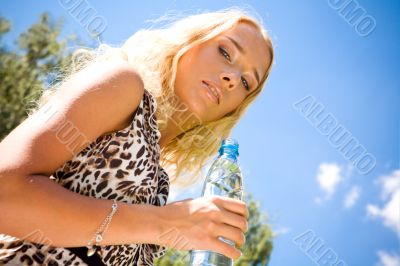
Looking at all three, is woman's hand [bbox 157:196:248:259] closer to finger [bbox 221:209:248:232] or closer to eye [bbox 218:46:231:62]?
finger [bbox 221:209:248:232]

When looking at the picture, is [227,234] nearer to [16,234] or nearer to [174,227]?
[174,227]

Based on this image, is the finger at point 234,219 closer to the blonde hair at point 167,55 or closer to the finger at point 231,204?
the finger at point 231,204

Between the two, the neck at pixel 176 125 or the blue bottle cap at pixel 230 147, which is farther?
the neck at pixel 176 125

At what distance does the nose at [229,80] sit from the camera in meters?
2.55

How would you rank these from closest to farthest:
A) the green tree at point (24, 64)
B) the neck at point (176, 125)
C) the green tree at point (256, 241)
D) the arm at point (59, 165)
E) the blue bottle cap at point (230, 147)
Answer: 1. the arm at point (59, 165)
2. the blue bottle cap at point (230, 147)
3. the neck at point (176, 125)
4. the green tree at point (24, 64)
5. the green tree at point (256, 241)

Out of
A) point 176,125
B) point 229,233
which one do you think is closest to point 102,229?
point 229,233

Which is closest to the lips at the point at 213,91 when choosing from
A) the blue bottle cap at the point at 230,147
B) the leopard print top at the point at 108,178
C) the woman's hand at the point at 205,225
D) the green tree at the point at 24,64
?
the blue bottle cap at the point at 230,147

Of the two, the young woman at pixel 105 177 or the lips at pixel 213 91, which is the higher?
the lips at pixel 213 91

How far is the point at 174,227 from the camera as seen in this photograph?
62.1 inches

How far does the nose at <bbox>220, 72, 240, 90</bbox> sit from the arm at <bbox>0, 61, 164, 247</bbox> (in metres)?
0.98

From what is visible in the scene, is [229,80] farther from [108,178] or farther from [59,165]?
[59,165]

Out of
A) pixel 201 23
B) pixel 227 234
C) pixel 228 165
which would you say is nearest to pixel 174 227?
pixel 227 234

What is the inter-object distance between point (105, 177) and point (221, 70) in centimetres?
119

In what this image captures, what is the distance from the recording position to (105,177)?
1.75 m
